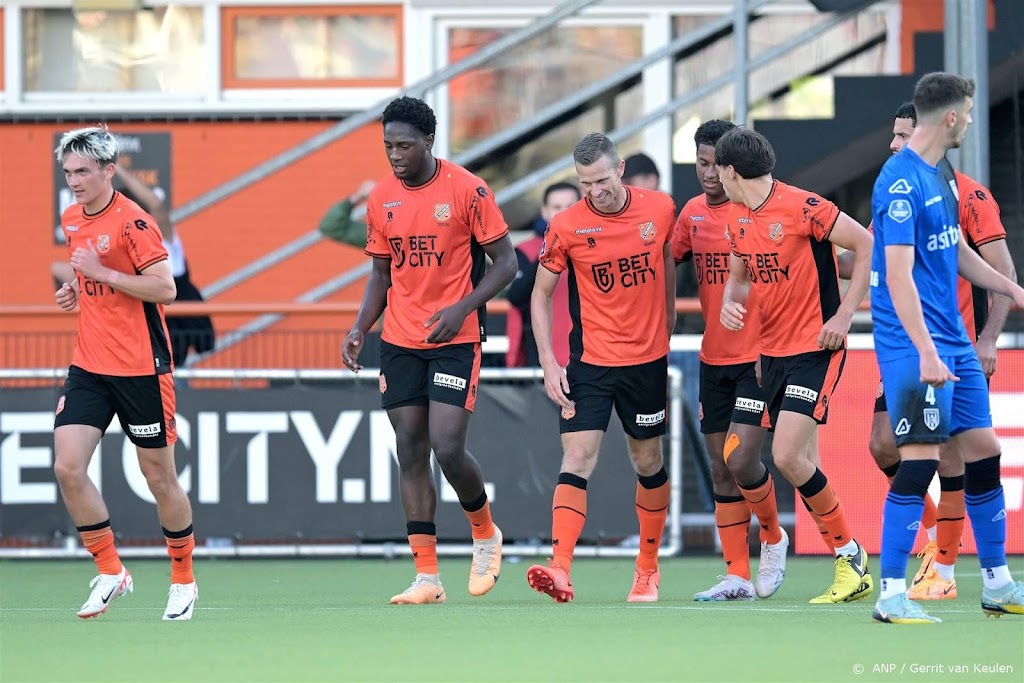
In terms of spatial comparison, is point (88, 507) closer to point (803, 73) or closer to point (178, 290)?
point (178, 290)

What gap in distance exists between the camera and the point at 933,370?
6148 millimetres

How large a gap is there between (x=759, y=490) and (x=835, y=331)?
3.19 feet

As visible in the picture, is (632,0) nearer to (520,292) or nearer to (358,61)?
(358,61)

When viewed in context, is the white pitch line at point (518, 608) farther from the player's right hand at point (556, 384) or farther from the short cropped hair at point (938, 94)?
the short cropped hair at point (938, 94)

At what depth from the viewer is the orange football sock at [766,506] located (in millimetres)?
8289

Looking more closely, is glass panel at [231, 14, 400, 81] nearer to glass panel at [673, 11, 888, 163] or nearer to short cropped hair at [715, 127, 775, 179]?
glass panel at [673, 11, 888, 163]

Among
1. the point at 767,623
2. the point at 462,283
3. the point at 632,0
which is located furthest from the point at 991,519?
the point at 632,0

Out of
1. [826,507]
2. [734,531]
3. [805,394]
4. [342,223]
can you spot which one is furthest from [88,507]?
[342,223]

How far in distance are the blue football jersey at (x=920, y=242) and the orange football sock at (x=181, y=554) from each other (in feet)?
10.7

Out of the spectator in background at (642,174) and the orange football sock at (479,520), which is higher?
the spectator in background at (642,174)

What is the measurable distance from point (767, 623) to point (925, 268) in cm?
153

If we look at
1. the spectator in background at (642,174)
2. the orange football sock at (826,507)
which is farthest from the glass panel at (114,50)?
the orange football sock at (826,507)

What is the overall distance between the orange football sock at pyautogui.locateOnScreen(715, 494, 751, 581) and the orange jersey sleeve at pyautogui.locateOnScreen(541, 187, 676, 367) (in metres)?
0.95

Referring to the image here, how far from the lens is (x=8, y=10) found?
15.4 metres
